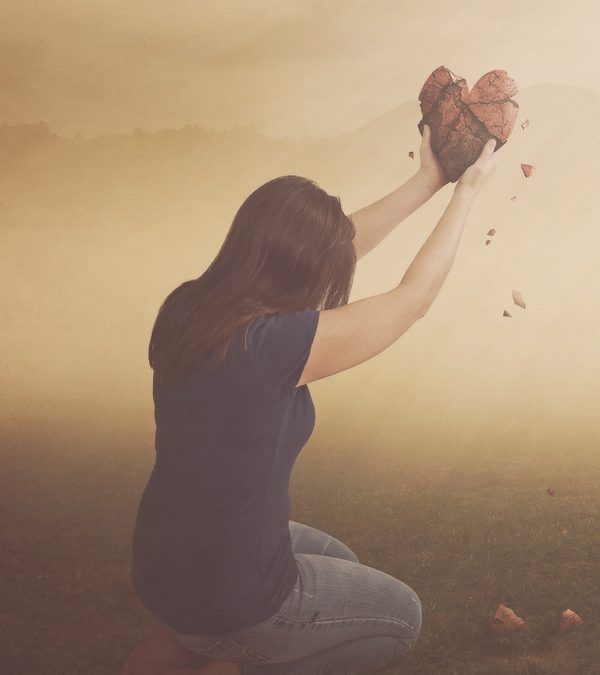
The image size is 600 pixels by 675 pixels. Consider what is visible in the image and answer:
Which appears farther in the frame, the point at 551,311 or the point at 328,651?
the point at 551,311

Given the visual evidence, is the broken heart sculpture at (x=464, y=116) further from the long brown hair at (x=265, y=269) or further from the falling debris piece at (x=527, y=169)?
the falling debris piece at (x=527, y=169)

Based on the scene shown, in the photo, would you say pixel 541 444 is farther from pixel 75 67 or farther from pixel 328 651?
pixel 75 67

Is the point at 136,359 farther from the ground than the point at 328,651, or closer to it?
farther from the ground

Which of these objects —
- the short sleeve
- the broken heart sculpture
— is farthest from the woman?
the broken heart sculpture

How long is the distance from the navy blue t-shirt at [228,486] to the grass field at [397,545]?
27.8 inches

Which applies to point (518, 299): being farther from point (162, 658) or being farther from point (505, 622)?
point (162, 658)

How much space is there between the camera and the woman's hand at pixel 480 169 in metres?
1.88

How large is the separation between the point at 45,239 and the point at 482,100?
167 centimetres

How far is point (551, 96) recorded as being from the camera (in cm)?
285

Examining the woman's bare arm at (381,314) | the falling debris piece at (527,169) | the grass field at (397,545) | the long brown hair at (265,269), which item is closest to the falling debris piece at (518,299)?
the falling debris piece at (527,169)

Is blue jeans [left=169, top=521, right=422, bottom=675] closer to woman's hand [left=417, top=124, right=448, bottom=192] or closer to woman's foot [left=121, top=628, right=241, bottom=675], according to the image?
woman's foot [left=121, top=628, right=241, bottom=675]

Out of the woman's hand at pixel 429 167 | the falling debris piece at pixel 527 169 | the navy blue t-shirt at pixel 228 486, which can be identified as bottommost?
the navy blue t-shirt at pixel 228 486

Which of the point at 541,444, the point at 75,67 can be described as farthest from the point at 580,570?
the point at 75,67

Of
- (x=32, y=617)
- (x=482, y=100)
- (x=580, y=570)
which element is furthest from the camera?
(x=580, y=570)
